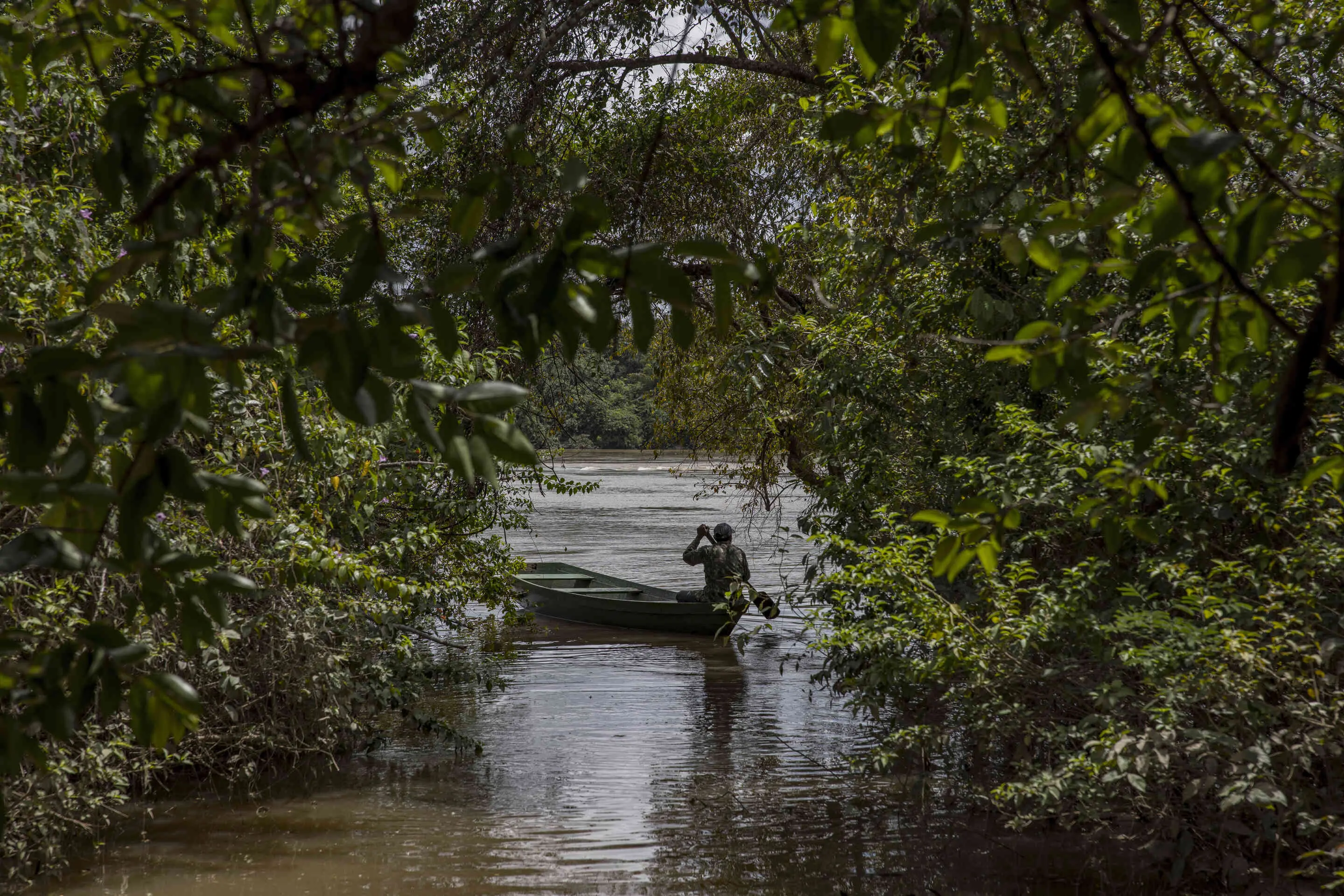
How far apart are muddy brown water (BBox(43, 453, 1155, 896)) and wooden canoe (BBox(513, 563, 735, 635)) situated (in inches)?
121

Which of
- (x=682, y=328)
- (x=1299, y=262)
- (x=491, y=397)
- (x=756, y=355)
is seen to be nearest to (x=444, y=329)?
(x=491, y=397)

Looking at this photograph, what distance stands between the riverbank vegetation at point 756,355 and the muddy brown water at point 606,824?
0.42 meters

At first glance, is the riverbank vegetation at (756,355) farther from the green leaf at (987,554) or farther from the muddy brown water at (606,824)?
the muddy brown water at (606,824)

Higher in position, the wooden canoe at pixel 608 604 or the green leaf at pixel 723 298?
the green leaf at pixel 723 298

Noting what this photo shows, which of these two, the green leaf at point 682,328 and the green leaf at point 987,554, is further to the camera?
the green leaf at point 987,554

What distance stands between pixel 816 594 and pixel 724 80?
6.43 metres

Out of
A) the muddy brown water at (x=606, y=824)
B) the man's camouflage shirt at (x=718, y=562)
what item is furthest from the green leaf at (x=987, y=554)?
the man's camouflage shirt at (x=718, y=562)

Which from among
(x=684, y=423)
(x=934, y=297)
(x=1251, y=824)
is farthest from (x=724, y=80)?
(x=1251, y=824)

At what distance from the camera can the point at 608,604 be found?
14.3 metres

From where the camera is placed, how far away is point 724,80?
1116cm

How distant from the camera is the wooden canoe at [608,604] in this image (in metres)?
13.7

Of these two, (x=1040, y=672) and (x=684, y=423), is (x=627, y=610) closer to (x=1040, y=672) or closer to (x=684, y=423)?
(x=684, y=423)

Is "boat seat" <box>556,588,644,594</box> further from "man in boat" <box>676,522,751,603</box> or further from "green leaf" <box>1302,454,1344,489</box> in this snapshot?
"green leaf" <box>1302,454,1344,489</box>

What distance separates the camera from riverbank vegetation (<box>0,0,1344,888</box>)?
128 centimetres
